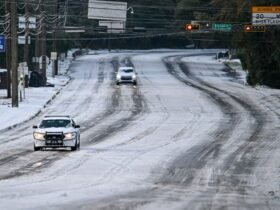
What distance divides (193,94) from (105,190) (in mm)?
45796

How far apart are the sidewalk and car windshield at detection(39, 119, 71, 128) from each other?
10.7 metres

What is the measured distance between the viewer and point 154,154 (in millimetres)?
29016

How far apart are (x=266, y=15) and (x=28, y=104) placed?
19719 mm

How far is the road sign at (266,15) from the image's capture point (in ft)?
200

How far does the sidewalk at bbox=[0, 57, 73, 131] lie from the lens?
46.0m

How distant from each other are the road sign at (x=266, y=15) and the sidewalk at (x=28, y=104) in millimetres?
16903

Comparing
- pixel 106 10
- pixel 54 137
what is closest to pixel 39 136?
pixel 54 137

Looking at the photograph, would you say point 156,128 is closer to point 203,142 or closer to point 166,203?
point 203,142

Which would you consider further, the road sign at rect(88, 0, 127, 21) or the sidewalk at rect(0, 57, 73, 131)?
the road sign at rect(88, 0, 127, 21)

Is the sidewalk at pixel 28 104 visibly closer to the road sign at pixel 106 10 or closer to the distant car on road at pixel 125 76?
the distant car on road at pixel 125 76

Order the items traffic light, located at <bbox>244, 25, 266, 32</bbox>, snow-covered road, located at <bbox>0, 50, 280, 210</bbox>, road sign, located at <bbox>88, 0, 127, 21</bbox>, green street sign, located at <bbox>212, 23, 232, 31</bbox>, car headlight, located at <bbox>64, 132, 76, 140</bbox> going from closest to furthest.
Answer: snow-covered road, located at <bbox>0, 50, 280, 210</bbox>, car headlight, located at <bbox>64, 132, 76, 140</bbox>, traffic light, located at <bbox>244, 25, 266, 32</bbox>, green street sign, located at <bbox>212, 23, 232, 31</bbox>, road sign, located at <bbox>88, 0, 127, 21</bbox>

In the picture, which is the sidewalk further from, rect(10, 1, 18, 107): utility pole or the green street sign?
the green street sign

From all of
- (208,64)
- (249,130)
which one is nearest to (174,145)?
(249,130)

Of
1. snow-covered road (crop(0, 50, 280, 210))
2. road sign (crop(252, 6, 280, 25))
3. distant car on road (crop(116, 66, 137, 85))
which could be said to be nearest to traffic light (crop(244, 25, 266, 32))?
road sign (crop(252, 6, 280, 25))
